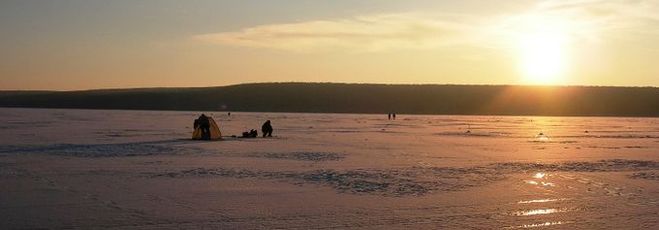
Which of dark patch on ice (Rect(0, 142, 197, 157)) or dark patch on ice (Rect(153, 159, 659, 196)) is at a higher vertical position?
dark patch on ice (Rect(0, 142, 197, 157))

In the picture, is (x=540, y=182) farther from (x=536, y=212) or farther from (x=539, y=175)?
(x=536, y=212)

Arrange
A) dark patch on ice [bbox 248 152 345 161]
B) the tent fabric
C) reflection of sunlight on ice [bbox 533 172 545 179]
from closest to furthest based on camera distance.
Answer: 1. reflection of sunlight on ice [bbox 533 172 545 179]
2. dark patch on ice [bbox 248 152 345 161]
3. the tent fabric

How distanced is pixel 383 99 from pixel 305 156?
117261 millimetres

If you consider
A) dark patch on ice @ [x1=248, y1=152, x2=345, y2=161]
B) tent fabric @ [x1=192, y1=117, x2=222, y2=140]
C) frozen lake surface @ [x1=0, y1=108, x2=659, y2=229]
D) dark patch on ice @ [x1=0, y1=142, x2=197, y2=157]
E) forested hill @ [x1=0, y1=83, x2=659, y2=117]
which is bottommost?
frozen lake surface @ [x1=0, y1=108, x2=659, y2=229]

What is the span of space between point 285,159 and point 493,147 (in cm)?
919

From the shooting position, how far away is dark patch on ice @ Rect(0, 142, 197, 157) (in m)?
18.4

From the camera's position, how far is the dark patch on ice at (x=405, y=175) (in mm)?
12500

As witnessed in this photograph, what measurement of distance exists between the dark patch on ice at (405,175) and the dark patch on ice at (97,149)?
15.5 feet

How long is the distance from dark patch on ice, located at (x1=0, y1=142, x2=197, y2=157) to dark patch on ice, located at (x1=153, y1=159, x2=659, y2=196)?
4.72m

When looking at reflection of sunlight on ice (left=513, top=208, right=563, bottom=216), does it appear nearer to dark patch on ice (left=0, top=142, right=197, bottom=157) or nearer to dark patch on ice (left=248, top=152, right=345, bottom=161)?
dark patch on ice (left=248, top=152, right=345, bottom=161)

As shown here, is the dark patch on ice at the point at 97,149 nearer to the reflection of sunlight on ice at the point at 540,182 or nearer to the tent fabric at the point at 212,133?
the tent fabric at the point at 212,133

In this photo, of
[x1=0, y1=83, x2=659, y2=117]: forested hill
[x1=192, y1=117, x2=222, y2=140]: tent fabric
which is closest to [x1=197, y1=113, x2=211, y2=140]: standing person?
[x1=192, y1=117, x2=222, y2=140]: tent fabric

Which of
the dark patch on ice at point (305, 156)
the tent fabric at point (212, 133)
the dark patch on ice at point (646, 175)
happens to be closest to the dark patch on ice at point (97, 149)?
the dark patch on ice at point (305, 156)

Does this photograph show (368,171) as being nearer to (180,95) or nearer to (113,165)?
(113,165)
